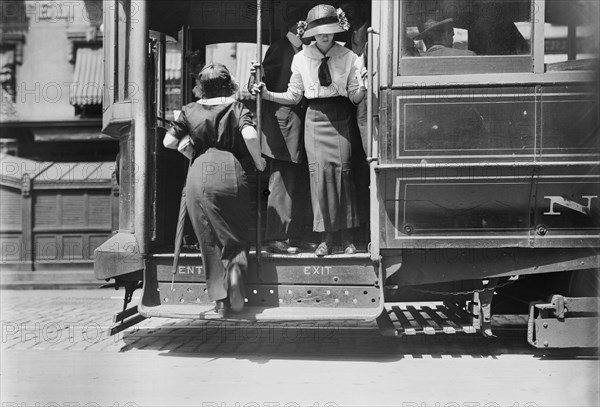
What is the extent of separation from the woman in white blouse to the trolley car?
0.30m

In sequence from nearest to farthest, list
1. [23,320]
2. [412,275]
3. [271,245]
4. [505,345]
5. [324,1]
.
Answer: [412,275] → [271,245] → [505,345] → [324,1] → [23,320]

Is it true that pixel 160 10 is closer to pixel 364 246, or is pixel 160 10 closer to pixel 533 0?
pixel 364 246

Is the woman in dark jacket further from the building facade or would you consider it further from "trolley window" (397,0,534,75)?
the building facade

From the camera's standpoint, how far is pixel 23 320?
7.52 m

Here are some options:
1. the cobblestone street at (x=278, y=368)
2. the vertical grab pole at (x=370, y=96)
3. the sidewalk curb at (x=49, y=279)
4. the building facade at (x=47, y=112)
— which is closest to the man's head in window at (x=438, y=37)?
the vertical grab pole at (x=370, y=96)

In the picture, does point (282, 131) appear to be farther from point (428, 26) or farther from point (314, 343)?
point (314, 343)

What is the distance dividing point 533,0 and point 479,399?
3.05m

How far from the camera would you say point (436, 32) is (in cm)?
514

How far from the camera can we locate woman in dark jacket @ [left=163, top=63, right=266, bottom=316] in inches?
209

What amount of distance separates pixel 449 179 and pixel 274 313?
1.77 m

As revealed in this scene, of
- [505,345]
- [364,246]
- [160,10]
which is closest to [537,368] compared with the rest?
[505,345]

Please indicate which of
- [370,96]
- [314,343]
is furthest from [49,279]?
[370,96]

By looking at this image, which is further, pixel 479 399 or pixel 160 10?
pixel 160 10

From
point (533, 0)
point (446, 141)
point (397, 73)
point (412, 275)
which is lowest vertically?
point (412, 275)
